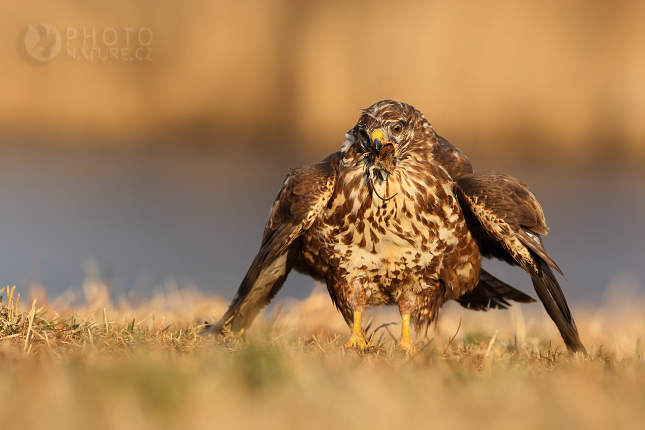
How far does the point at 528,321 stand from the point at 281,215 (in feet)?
9.32

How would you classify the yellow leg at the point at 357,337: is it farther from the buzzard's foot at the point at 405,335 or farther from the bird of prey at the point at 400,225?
the buzzard's foot at the point at 405,335

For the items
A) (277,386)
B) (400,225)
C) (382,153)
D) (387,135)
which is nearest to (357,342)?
(400,225)

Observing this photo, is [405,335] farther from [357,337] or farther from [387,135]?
[387,135]

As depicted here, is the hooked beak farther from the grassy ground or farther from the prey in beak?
the grassy ground

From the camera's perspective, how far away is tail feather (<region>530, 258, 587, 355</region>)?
457cm

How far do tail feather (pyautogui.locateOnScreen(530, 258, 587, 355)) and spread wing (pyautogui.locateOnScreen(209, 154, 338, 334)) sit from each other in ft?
4.56

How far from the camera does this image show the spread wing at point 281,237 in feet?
15.1

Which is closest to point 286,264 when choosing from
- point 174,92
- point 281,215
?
point 281,215

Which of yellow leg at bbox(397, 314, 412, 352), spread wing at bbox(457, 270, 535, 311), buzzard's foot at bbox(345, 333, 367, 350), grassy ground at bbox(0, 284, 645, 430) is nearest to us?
grassy ground at bbox(0, 284, 645, 430)

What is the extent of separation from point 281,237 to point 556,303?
67.8 inches

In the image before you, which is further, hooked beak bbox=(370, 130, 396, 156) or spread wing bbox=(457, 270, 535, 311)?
spread wing bbox=(457, 270, 535, 311)

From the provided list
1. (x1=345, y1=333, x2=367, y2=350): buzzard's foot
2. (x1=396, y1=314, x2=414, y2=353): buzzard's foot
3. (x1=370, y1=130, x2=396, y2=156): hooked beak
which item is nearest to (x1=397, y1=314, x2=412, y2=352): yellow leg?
(x1=396, y1=314, x2=414, y2=353): buzzard's foot

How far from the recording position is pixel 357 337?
15.0ft

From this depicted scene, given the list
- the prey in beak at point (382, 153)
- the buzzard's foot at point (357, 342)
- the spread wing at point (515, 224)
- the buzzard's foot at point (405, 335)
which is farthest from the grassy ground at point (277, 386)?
the prey in beak at point (382, 153)
